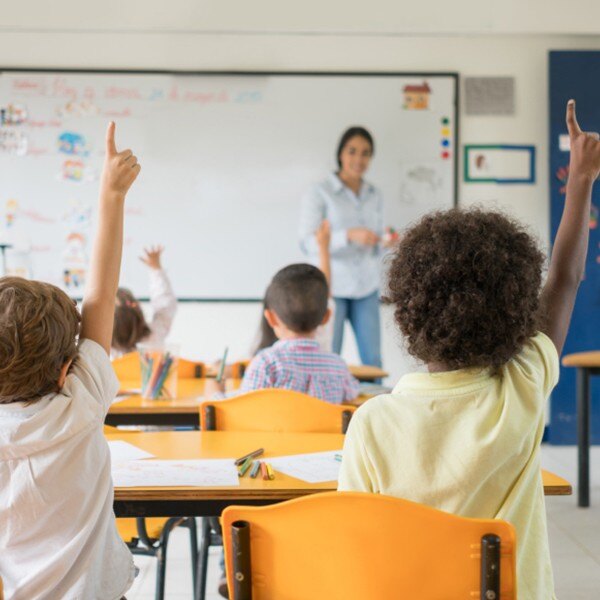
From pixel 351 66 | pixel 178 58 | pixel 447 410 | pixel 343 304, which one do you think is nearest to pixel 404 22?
pixel 351 66

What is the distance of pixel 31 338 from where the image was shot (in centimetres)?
124

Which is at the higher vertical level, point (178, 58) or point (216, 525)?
point (178, 58)

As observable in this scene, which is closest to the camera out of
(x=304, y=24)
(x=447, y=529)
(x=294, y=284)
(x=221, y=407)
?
(x=447, y=529)

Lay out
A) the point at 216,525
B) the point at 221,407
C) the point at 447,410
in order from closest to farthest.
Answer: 1. the point at 447,410
2. the point at 221,407
3. the point at 216,525

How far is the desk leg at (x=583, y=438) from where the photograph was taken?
3.69m

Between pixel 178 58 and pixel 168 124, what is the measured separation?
0.41m

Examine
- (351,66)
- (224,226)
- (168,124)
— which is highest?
(351,66)

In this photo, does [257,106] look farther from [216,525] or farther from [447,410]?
[447,410]

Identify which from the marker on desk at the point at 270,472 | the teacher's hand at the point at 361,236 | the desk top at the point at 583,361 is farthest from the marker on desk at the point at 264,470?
the teacher's hand at the point at 361,236

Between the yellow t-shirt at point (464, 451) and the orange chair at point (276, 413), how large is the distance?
900mm

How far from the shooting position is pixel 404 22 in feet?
16.5

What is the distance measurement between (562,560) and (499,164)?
2.81m

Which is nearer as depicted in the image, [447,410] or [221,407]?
[447,410]

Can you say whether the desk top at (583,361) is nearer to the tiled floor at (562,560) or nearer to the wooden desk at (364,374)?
the tiled floor at (562,560)
